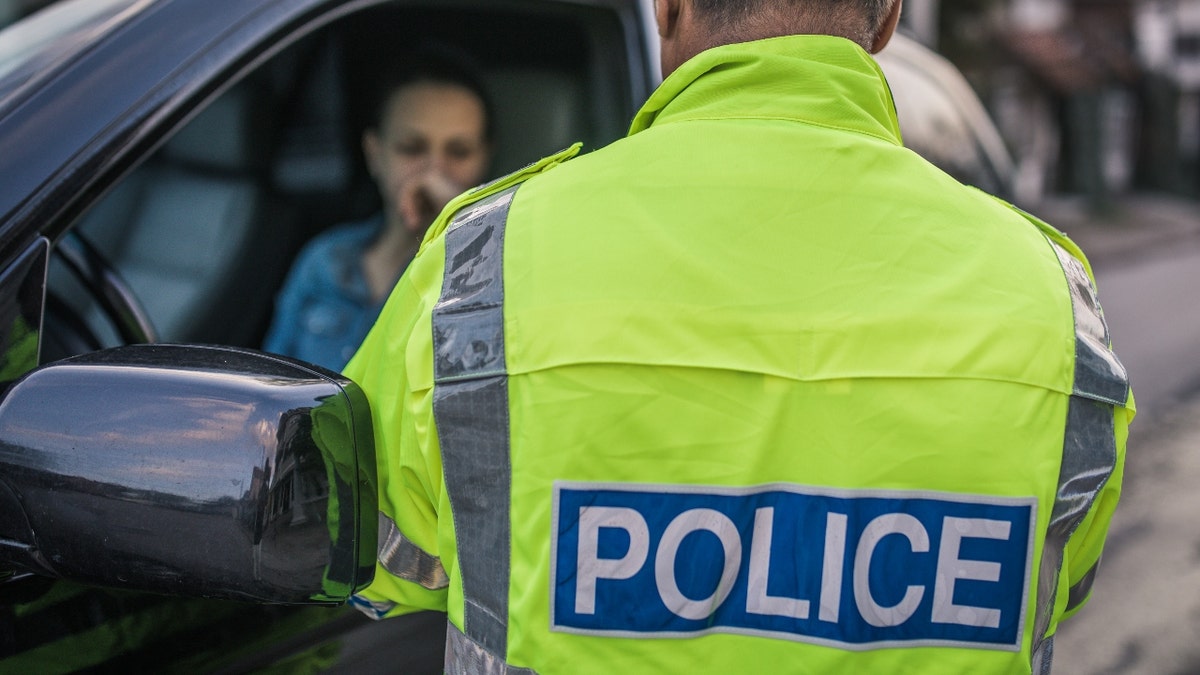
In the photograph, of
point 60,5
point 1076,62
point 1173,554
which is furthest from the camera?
point 1076,62

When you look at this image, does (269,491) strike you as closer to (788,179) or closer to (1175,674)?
(788,179)

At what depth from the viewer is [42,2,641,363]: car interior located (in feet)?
6.89

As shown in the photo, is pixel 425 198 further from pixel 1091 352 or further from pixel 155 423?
pixel 1091 352

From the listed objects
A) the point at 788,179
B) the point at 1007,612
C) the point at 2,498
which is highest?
the point at 788,179

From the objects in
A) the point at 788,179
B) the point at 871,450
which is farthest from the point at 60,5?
the point at 871,450

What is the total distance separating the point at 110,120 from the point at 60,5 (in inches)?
29.1

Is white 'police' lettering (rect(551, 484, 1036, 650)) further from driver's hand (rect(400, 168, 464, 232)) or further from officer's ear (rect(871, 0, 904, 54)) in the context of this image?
driver's hand (rect(400, 168, 464, 232))

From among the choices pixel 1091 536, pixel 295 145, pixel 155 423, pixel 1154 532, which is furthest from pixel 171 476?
pixel 1154 532

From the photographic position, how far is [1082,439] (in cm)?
101

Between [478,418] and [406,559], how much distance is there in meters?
0.23

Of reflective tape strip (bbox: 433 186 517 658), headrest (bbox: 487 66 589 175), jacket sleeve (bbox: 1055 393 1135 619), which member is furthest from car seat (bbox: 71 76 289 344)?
jacket sleeve (bbox: 1055 393 1135 619)

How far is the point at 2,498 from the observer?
0.92m

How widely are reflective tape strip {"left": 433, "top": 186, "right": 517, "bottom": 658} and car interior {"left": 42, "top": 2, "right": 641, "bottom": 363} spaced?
100cm

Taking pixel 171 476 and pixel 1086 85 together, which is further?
pixel 1086 85
